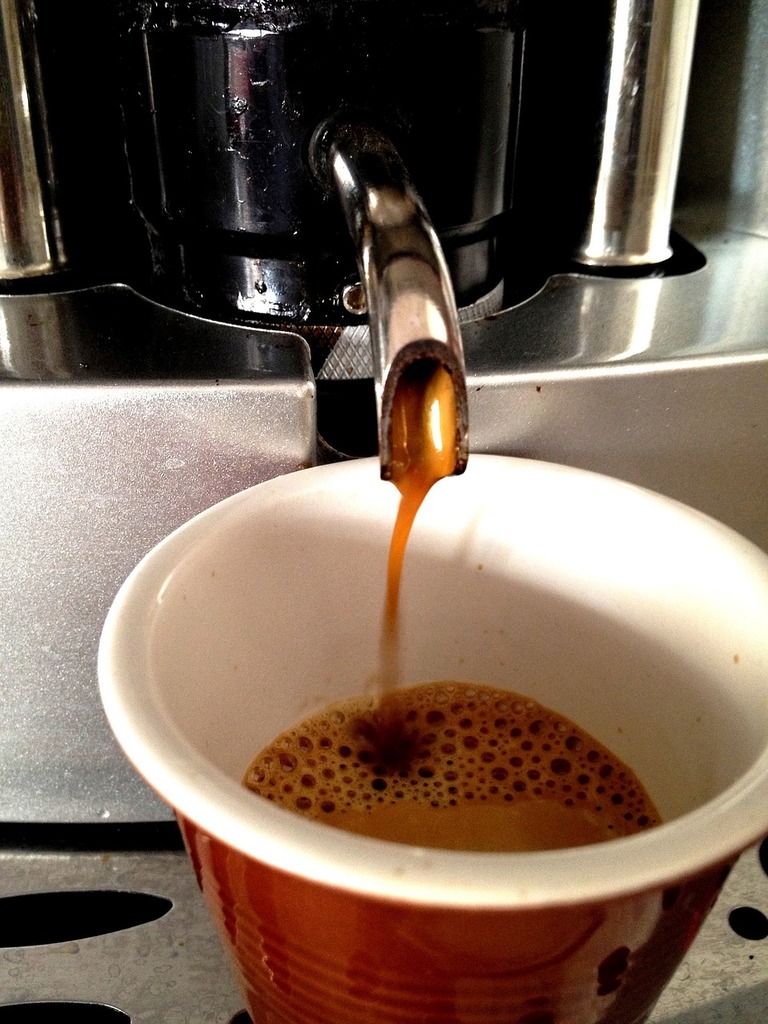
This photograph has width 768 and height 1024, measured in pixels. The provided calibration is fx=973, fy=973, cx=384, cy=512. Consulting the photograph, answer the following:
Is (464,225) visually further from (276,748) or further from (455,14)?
(276,748)

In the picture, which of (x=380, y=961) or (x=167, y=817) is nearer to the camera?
(x=380, y=961)

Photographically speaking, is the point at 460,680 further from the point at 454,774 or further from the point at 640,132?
the point at 640,132

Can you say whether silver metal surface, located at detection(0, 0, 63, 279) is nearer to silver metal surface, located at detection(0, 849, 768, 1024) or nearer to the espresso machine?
the espresso machine

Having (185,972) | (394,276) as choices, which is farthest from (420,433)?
(185,972)

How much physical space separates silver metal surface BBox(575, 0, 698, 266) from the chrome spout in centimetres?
15

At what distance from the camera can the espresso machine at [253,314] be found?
0.34m

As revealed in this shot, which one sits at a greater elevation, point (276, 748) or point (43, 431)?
point (43, 431)

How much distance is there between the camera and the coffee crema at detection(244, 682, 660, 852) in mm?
351

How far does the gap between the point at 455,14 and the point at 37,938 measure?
0.36 meters

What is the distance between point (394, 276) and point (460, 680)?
0.64ft

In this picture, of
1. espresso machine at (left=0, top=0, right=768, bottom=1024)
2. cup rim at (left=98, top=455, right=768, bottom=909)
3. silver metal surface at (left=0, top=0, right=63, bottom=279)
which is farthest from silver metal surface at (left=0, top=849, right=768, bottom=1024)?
silver metal surface at (left=0, top=0, right=63, bottom=279)

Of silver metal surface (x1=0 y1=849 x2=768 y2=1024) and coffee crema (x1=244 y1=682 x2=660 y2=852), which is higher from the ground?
coffee crema (x1=244 y1=682 x2=660 y2=852)

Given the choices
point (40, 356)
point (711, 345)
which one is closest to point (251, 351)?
point (40, 356)

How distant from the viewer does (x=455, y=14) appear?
13.6 inches
